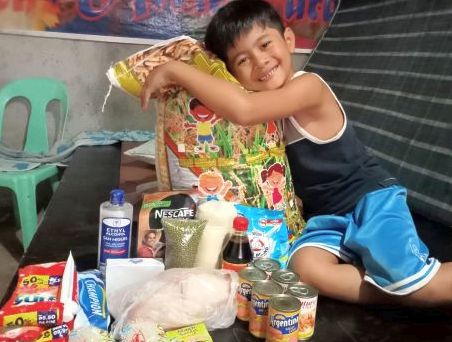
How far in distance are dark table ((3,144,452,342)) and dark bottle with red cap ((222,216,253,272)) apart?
14 cm

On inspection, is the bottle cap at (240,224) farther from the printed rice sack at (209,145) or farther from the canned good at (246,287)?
the printed rice sack at (209,145)

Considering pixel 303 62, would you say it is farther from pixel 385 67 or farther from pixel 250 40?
pixel 250 40

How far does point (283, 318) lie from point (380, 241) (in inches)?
14.9

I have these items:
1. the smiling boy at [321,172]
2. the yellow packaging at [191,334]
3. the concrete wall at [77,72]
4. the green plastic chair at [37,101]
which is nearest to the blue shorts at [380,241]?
the smiling boy at [321,172]

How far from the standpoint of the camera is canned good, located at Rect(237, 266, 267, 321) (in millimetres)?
1069

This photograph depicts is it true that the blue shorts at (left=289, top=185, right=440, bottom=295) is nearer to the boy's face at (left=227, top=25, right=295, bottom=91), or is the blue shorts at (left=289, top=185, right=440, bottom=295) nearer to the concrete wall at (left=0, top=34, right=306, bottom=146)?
the boy's face at (left=227, top=25, right=295, bottom=91)

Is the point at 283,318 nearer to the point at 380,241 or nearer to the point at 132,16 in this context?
the point at 380,241

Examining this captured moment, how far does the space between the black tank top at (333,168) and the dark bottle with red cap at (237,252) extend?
387 mm

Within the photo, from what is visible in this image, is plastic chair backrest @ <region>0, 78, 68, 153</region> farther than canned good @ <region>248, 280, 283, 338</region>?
Yes

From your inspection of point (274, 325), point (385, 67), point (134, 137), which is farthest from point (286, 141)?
point (134, 137)

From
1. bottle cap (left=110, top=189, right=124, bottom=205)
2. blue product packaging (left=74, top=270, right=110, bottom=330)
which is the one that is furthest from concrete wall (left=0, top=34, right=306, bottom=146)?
blue product packaging (left=74, top=270, right=110, bottom=330)

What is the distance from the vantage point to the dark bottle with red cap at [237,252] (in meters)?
1.16

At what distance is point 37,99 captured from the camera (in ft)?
8.63

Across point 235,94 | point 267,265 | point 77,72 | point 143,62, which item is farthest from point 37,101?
point 267,265
